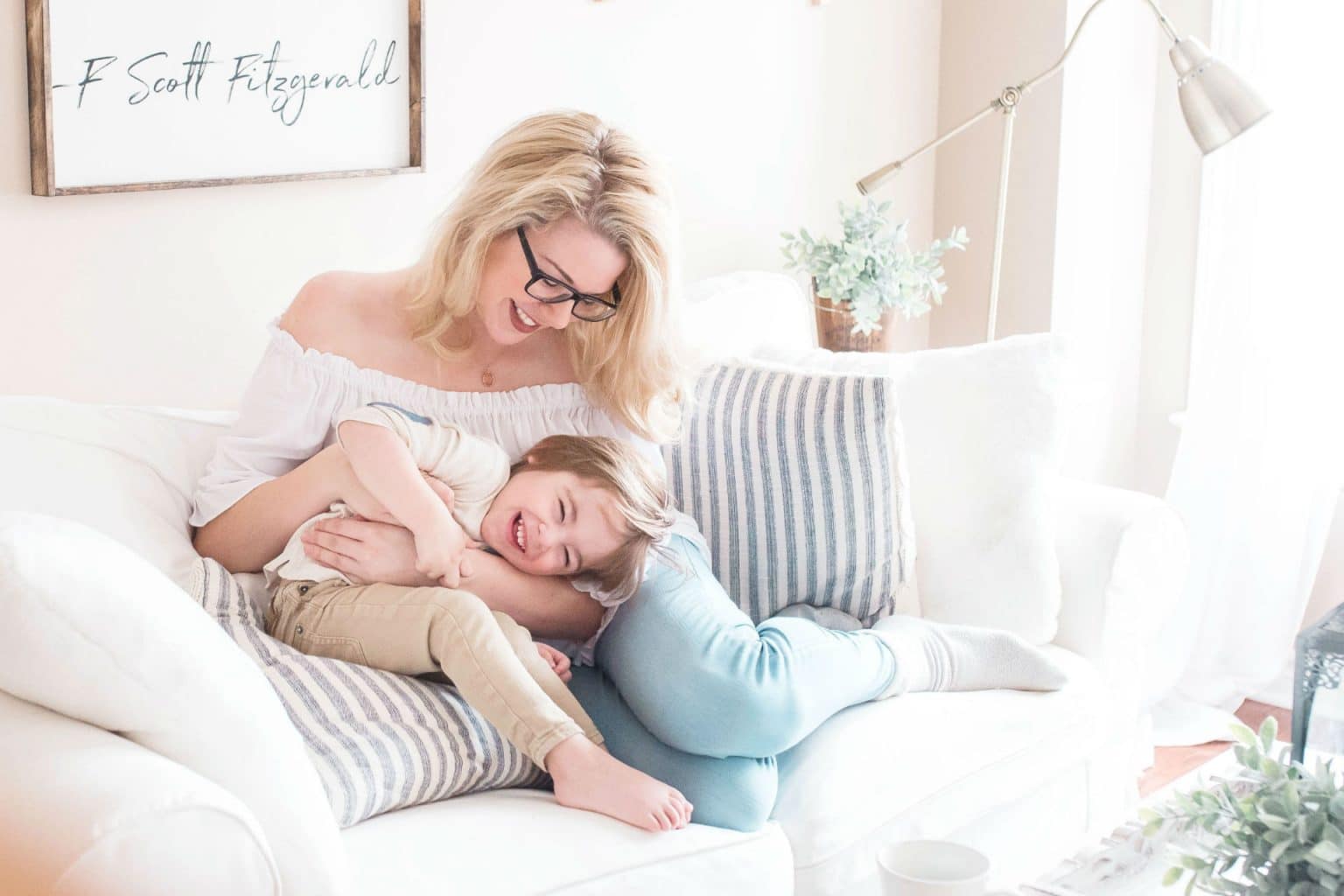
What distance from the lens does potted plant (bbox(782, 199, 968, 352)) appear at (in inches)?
104

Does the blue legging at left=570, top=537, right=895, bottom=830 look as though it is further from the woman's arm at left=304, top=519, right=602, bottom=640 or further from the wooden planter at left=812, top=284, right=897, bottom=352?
the wooden planter at left=812, top=284, right=897, bottom=352

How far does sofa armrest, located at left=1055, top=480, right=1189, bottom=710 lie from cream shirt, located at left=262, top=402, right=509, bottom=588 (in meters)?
0.93

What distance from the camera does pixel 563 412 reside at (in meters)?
1.93

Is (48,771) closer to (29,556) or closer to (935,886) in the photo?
(29,556)

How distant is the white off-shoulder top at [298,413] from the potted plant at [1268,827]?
29.9 inches

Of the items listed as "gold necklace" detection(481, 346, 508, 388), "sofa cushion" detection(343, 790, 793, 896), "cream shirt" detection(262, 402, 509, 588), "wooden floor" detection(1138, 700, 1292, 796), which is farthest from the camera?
"wooden floor" detection(1138, 700, 1292, 796)

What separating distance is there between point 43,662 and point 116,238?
108 centimetres

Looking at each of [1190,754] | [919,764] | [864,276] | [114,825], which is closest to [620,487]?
[919,764]

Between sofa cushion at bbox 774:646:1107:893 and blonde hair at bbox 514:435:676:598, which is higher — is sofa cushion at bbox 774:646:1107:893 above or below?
below

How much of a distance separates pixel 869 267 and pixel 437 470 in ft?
3.98

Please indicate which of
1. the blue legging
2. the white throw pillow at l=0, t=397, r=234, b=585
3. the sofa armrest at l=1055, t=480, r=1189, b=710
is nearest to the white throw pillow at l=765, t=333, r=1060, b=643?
the sofa armrest at l=1055, t=480, r=1189, b=710

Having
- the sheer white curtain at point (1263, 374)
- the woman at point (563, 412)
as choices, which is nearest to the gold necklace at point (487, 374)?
the woman at point (563, 412)

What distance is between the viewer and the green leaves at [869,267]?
8.70 feet

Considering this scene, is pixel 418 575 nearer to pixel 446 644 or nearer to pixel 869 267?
pixel 446 644
